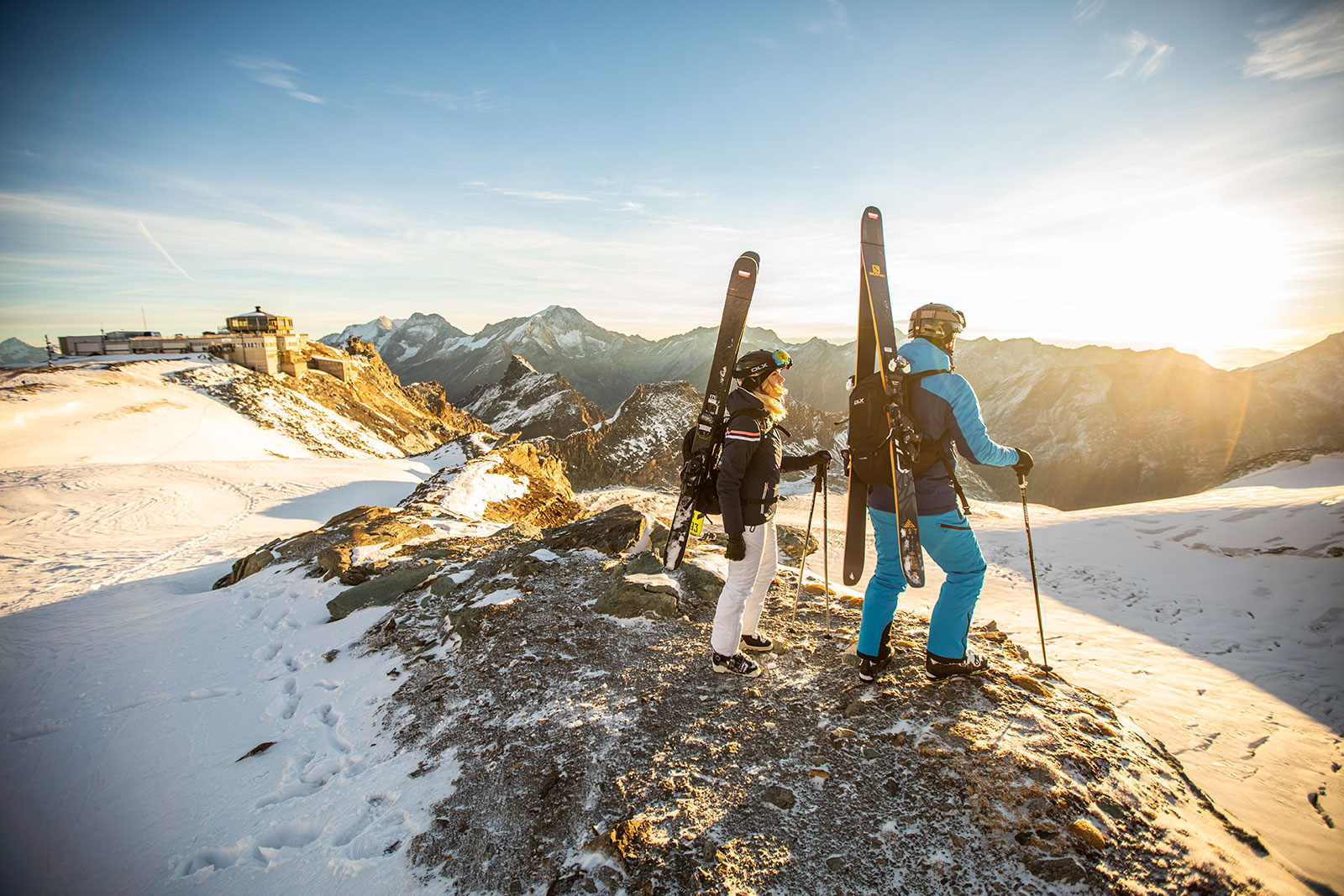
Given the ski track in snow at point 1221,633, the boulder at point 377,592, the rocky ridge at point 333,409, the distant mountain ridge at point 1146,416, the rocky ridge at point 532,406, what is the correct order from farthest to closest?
the rocky ridge at point 532,406
the distant mountain ridge at point 1146,416
the rocky ridge at point 333,409
the boulder at point 377,592
the ski track in snow at point 1221,633

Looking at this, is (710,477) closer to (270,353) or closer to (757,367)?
(757,367)

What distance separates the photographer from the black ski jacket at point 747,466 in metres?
4.51

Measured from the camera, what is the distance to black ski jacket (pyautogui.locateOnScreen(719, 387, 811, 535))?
14.8 feet

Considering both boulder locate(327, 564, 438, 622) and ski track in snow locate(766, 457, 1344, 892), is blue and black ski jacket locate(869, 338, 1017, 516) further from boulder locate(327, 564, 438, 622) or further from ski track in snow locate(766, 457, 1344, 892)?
boulder locate(327, 564, 438, 622)

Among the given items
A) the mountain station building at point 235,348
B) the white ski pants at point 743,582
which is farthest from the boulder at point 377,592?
the mountain station building at point 235,348

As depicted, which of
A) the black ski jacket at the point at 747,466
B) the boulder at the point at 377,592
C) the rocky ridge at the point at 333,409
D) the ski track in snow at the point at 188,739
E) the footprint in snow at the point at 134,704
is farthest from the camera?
→ the rocky ridge at the point at 333,409

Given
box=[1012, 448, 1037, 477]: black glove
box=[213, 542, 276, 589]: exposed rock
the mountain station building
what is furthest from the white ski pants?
the mountain station building

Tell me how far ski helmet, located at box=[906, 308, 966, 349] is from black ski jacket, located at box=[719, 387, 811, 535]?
66.9 inches

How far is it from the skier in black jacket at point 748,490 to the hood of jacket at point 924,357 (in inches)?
42.5

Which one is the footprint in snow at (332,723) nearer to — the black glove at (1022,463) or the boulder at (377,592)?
the boulder at (377,592)

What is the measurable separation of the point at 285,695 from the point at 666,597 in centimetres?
451

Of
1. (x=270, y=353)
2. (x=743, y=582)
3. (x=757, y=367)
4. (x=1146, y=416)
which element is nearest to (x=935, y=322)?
(x=757, y=367)

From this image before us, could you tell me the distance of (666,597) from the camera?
21.9ft

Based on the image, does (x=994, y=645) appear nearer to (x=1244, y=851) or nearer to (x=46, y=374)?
(x=1244, y=851)
